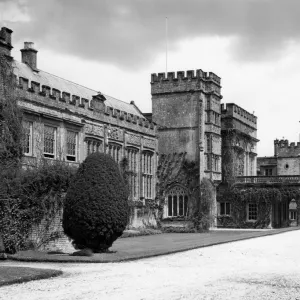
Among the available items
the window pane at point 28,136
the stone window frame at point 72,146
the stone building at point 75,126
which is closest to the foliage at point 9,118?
the stone building at point 75,126

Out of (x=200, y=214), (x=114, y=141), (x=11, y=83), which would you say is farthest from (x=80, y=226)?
(x=200, y=214)

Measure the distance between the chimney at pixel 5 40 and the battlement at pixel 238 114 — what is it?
26036 millimetres

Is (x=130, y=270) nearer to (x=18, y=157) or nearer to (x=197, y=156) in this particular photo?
(x=18, y=157)

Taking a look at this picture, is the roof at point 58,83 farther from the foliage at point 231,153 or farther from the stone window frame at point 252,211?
the stone window frame at point 252,211

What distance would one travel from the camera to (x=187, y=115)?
1855 inches

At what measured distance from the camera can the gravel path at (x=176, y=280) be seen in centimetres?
1208

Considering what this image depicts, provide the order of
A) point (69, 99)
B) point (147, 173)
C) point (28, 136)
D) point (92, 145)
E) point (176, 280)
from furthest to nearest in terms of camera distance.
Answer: point (147, 173)
point (92, 145)
point (69, 99)
point (28, 136)
point (176, 280)

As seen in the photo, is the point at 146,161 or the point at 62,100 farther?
the point at 146,161

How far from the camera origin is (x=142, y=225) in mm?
42500

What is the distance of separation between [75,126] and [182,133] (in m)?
13.7

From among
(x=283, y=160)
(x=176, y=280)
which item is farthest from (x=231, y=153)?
(x=176, y=280)

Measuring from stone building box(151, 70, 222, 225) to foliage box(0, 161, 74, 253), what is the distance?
79.7 feet

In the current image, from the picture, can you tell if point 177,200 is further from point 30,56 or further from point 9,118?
point 9,118

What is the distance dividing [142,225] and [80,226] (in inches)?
897
